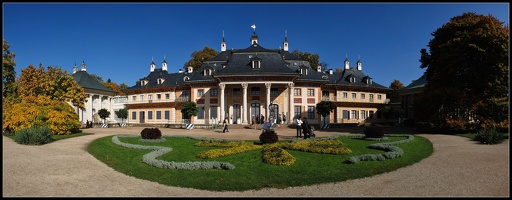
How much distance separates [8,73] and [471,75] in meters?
50.0

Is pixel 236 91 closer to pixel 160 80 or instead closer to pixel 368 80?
pixel 160 80

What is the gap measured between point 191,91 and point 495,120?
1523 inches

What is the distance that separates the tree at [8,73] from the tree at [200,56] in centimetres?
3056

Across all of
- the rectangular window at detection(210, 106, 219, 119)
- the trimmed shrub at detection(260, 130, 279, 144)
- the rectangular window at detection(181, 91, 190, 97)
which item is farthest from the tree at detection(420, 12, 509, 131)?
the rectangular window at detection(181, 91, 190, 97)

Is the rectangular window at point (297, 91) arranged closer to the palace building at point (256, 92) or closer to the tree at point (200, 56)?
the palace building at point (256, 92)

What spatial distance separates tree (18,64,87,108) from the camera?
3250 centimetres

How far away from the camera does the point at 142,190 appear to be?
855cm

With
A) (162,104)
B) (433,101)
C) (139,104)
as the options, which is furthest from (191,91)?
(433,101)

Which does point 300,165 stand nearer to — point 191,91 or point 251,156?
point 251,156

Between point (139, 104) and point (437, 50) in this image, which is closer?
point (437, 50)

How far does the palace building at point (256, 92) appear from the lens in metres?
42.0

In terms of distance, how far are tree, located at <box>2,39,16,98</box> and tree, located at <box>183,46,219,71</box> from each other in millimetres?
30563

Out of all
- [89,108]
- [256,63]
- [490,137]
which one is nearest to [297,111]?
[256,63]

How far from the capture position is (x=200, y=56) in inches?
2488
